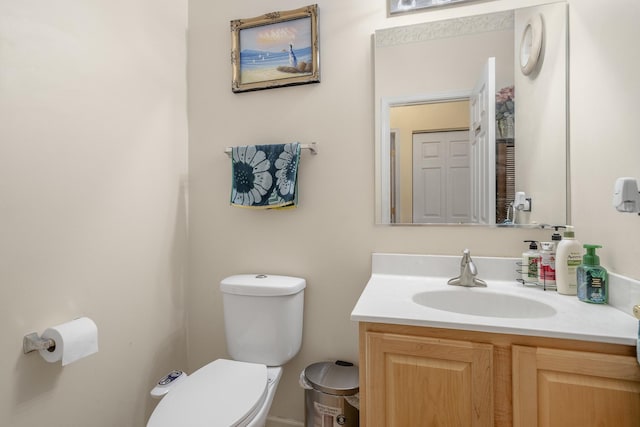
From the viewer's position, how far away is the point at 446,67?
1.37 metres

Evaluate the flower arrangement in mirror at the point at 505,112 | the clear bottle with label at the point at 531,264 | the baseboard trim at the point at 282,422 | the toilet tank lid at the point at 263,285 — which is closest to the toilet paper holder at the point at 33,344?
the toilet tank lid at the point at 263,285

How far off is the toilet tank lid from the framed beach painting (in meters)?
0.94

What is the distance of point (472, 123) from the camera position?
4.39 feet

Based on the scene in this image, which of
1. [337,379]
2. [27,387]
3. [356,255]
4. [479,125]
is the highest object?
[479,125]

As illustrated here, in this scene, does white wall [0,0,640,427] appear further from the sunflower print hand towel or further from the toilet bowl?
the toilet bowl

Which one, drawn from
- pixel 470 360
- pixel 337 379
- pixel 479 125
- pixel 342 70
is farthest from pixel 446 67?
pixel 337 379

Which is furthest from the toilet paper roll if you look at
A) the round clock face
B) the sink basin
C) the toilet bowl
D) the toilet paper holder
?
the round clock face

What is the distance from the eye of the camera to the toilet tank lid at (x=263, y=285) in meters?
1.40

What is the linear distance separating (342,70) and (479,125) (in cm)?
66

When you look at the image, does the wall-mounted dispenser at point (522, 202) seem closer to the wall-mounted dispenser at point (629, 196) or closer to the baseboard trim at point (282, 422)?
the wall-mounted dispenser at point (629, 196)

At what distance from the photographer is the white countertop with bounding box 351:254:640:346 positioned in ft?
2.70

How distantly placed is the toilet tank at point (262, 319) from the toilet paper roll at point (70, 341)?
1.69ft

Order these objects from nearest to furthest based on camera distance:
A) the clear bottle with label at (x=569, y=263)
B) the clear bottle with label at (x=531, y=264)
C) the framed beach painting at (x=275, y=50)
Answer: the clear bottle with label at (x=569, y=263), the clear bottle with label at (x=531, y=264), the framed beach painting at (x=275, y=50)

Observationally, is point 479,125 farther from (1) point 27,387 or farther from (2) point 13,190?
(1) point 27,387
